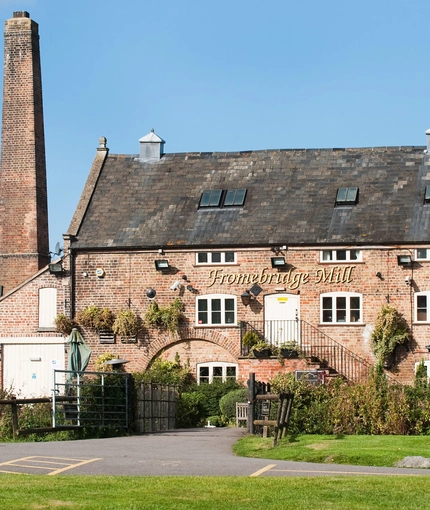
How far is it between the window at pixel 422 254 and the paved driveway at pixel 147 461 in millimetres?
15241

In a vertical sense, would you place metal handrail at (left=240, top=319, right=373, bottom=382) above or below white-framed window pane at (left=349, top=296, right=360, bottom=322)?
below

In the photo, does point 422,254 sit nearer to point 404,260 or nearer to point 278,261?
point 404,260

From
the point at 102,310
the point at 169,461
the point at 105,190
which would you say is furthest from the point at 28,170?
the point at 169,461

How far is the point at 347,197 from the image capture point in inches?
1521

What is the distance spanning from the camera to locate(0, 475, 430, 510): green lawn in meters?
13.1

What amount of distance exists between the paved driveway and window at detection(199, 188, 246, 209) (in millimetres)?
17159

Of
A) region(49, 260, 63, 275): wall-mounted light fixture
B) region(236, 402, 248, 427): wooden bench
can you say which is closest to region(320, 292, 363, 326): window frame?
region(236, 402, 248, 427): wooden bench

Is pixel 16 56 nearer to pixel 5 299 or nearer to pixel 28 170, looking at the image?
pixel 28 170

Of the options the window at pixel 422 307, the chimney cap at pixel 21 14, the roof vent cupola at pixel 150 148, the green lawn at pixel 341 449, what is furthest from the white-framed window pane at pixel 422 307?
the chimney cap at pixel 21 14

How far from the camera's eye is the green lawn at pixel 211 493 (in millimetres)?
13148

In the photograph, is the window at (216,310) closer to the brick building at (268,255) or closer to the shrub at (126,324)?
the brick building at (268,255)

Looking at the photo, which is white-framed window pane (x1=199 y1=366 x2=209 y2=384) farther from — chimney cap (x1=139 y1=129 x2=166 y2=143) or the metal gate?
the metal gate

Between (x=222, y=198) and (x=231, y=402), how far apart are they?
8.81 meters

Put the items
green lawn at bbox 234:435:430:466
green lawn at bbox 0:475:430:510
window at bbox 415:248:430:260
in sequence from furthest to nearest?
window at bbox 415:248:430:260 < green lawn at bbox 234:435:430:466 < green lawn at bbox 0:475:430:510
